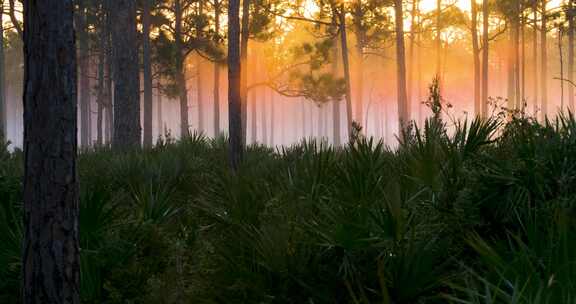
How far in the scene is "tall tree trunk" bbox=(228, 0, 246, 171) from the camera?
43.9ft

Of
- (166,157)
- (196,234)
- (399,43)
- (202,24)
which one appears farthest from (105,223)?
(202,24)

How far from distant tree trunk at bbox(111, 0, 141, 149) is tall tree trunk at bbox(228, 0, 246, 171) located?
4.37 meters

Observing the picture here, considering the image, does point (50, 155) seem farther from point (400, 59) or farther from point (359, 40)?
point (359, 40)

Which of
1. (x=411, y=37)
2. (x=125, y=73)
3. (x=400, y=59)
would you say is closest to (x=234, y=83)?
(x=125, y=73)

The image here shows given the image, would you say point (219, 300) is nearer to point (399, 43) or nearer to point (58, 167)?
point (58, 167)

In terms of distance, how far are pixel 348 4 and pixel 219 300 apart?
951 inches

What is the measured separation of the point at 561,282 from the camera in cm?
319

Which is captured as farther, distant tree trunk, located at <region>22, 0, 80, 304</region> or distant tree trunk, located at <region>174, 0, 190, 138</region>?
distant tree trunk, located at <region>174, 0, 190, 138</region>

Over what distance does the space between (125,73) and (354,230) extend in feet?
46.5

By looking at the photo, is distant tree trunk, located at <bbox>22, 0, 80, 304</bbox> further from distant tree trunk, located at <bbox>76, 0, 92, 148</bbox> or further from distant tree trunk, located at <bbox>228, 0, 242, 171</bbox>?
distant tree trunk, located at <bbox>76, 0, 92, 148</bbox>

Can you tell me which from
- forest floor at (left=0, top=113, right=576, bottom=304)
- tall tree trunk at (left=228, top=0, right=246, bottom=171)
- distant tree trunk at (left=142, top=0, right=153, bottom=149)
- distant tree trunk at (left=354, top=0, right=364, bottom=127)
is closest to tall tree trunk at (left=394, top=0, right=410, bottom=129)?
distant tree trunk at (left=354, top=0, right=364, bottom=127)

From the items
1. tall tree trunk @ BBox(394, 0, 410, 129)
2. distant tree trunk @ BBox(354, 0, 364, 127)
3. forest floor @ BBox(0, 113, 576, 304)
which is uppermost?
distant tree trunk @ BBox(354, 0, 364, 127)

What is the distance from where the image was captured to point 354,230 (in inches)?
184

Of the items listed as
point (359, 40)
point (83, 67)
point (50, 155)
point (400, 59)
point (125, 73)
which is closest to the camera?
point (50, 155)
